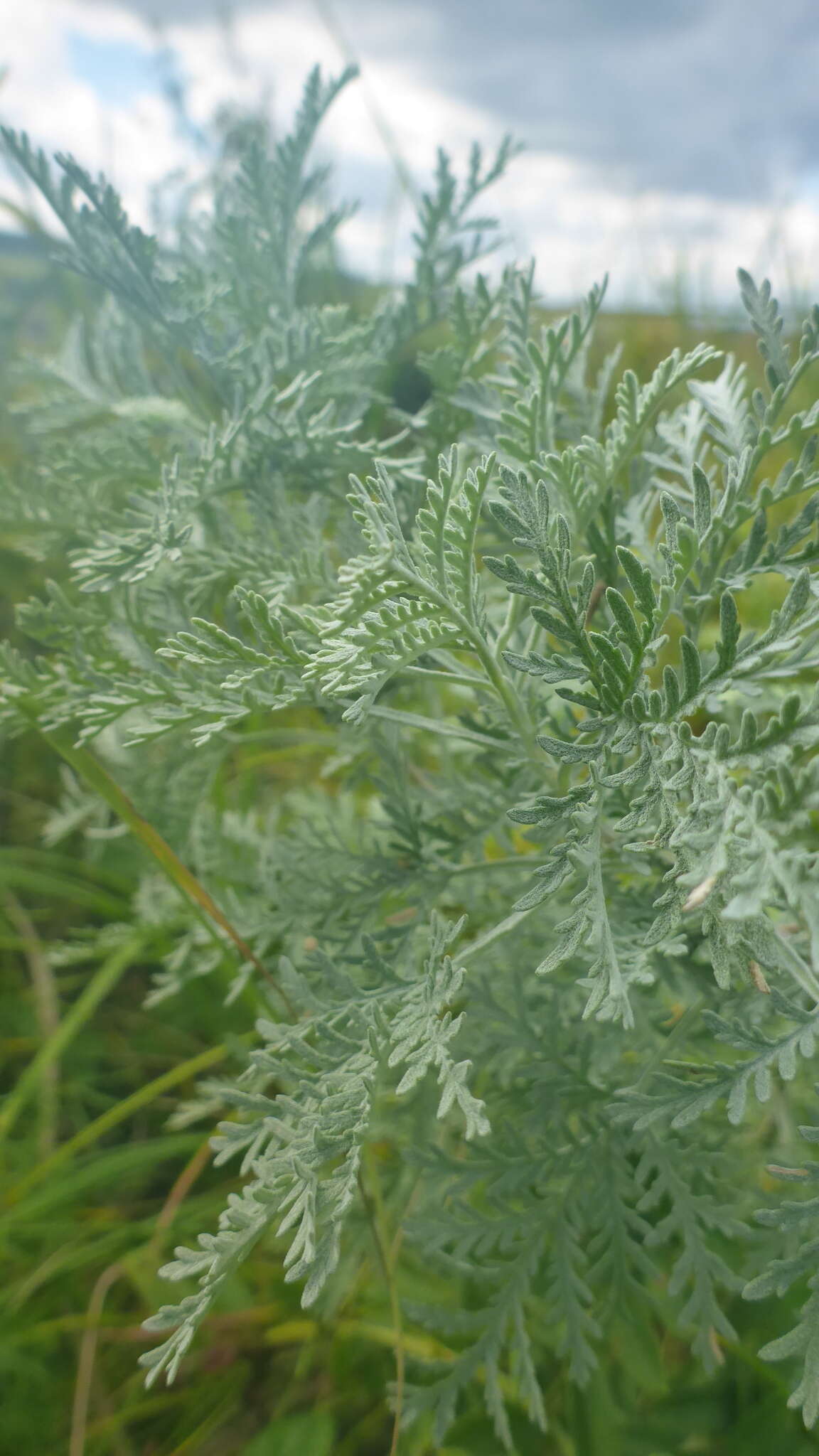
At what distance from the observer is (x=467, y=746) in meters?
1.17

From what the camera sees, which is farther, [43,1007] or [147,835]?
[43,1007]

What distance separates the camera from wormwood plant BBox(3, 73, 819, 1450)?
61 centimetres

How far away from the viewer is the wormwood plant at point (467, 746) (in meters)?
0.61

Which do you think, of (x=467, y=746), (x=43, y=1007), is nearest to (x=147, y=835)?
(x=467, y=746)

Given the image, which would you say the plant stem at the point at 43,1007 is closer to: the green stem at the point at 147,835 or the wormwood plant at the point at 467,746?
the wormwood plant at the point at 467,746

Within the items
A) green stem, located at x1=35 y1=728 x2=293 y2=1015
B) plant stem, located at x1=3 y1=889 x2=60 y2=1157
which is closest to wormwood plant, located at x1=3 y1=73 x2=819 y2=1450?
green stem, located at x1=35 y1=728 x2=293 y2=1015

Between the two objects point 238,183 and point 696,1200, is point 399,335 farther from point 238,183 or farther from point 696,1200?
point 696,1200

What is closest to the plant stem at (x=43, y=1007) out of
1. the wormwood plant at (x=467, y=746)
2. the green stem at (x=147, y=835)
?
the wormwood plant at (x=467, y=746)

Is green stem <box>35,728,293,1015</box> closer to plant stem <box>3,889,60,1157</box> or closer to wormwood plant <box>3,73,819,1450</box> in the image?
wormwood plant <box>3,73,819,1450</box>

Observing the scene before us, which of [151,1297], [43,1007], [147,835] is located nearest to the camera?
[147,835]

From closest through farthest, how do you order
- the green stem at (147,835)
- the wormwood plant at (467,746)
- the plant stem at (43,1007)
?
the wormwood plant at (467,746) → the green stem at (147,835) → the plant stem at (43,1007)

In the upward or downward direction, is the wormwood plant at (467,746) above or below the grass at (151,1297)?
above

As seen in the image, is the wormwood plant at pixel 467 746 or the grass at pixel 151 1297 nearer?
the wormwood plant at pixel 467 746

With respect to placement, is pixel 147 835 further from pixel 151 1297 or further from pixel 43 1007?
Result: pixel 43 1007
